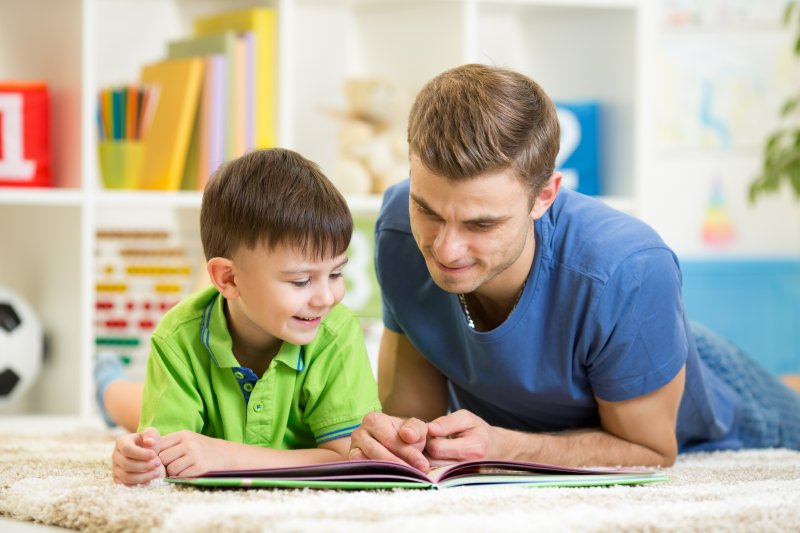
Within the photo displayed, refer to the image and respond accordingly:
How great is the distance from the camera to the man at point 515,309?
4.09 ft

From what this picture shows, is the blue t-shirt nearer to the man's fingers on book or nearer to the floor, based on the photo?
the man's fingers on book

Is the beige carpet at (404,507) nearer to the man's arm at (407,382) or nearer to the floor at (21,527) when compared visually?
the floor at (21,527)

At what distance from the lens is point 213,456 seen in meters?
1.18

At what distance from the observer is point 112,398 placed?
6.13 ft

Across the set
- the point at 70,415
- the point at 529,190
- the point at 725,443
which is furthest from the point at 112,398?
the point at 725,443

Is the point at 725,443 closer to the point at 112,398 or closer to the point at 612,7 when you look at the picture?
the point at 112,398

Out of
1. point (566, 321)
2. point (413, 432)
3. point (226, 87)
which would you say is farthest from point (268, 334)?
point (226, 87)

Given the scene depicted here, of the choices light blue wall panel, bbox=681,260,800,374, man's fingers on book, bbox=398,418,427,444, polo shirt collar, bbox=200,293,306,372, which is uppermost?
polo shirt collar, bbox=200,293,306,372

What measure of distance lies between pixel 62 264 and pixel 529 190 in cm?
136

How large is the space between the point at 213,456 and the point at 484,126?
50 cm

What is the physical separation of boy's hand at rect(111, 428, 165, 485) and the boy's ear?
24cm

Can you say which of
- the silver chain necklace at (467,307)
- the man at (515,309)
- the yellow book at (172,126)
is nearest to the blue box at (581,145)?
the yellow book at (172,126)

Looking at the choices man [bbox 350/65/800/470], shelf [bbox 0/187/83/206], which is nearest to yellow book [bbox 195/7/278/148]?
shelf [bbox 0/187/83/206]

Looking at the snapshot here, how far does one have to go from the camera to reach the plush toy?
2.47 m
